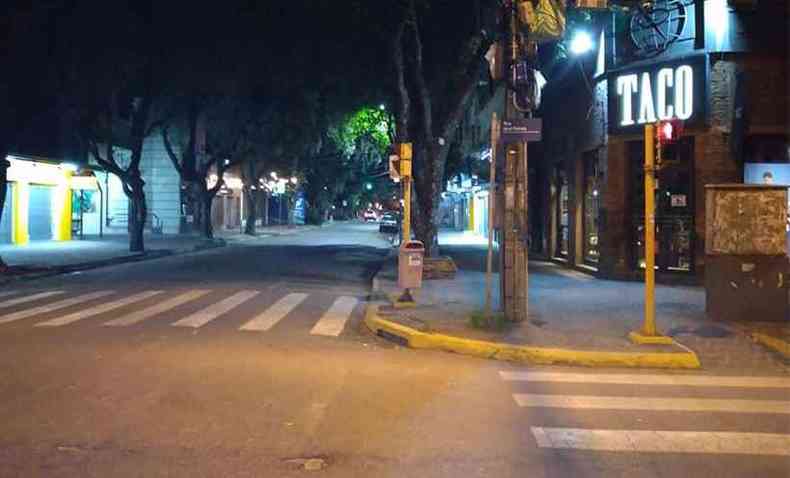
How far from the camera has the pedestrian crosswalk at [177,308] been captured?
13.4 m

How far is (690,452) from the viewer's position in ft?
21.6

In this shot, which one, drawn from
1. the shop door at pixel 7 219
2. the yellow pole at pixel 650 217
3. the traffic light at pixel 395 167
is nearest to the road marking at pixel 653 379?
the yellow pole at pixel 650 217

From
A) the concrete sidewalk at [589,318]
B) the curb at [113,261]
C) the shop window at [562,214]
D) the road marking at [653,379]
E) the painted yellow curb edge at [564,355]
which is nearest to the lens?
the road marking at [653,379]

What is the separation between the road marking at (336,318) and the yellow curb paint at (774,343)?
5.97 m

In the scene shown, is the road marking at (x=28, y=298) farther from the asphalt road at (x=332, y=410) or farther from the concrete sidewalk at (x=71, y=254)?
the concrete sidewalk at (x=71, y=254)

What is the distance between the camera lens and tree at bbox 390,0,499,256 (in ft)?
70.0

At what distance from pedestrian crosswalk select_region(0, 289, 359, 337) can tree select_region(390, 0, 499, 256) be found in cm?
535

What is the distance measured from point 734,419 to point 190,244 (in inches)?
1331

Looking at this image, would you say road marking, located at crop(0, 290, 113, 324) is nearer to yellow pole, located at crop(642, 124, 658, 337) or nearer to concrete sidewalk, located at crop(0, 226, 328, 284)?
concrete sidewalk, located at crop(0, 226, 328, 284)

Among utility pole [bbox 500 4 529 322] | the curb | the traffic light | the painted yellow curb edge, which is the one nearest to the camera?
the painted yellow curb edge

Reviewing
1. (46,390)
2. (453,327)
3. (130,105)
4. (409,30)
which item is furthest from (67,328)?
(130,105)

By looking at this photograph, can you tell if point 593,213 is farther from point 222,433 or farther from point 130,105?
point 130,105

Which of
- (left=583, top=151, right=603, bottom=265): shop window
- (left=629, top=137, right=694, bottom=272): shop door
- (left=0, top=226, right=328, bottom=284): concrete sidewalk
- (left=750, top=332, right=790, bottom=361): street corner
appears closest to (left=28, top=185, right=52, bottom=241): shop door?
(left=0, top=226, right=328, bottom=284): concrete sidewalk

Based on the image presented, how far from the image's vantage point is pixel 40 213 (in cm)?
3734
